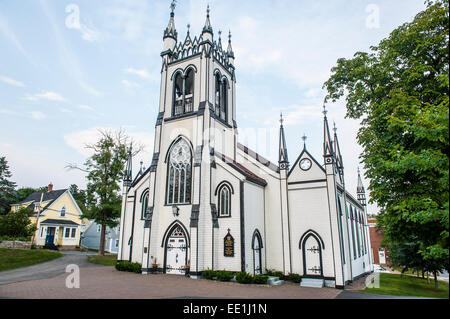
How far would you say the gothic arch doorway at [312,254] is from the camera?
1823 cm

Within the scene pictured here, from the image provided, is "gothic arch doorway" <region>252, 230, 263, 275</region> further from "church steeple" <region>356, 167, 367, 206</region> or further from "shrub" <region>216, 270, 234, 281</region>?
"church steeple" <region>356, 167, 367, 206</region>

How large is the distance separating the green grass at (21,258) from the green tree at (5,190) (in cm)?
2024

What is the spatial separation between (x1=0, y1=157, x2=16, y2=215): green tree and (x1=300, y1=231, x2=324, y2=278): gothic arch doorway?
45.4m

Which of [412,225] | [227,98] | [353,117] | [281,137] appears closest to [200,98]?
[227,98]

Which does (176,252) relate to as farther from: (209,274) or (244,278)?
(244,278)

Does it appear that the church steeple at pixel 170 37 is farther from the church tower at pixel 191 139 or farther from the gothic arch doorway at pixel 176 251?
the gothic arch doorway at pixel 176 251

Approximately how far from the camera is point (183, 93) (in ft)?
77.7

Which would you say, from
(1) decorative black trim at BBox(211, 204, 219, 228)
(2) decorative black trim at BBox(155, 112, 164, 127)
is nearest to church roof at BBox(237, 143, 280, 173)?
(1) decorative black trim at BBox(211, 204, 219, 228)

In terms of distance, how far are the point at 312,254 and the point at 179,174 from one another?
36.4ft

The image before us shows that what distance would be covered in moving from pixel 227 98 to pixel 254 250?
13612 mm

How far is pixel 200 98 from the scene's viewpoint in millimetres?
22422

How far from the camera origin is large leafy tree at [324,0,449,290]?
30.9ft
